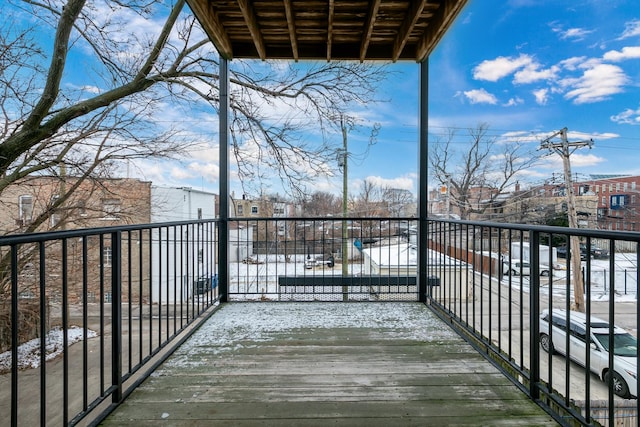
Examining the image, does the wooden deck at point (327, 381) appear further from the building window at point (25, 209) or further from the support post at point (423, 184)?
the building window at point (25, 209)

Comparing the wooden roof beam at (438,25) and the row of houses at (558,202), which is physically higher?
the wooden roof beam at (438,25)

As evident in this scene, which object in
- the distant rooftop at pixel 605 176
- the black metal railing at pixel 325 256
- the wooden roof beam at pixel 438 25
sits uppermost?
the wooden roof beam at pixel 438 25

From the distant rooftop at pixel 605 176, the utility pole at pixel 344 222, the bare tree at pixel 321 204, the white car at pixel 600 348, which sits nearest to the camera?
the white car at pixel 600 348

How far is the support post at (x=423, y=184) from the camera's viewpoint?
3.32 metres

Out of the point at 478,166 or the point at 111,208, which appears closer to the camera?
the point at 111,208

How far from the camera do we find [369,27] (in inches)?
115

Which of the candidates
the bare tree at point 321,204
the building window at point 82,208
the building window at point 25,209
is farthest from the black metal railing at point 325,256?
the building window at point 25,209

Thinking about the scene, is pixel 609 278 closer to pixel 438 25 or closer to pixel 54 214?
pixel 438 25

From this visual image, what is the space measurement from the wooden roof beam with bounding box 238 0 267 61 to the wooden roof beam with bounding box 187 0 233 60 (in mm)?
276

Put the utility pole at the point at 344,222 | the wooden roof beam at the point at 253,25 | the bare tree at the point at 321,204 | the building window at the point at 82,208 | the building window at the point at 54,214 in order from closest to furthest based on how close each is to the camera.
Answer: the wooden roof beam at the point at 253,25, the utility pole at the point at 344,222, the bare tree at the point at 321,204, the building window at the point at 54,214, the building window at the point at 82,208

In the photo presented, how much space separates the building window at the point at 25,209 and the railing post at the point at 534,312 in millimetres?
7416

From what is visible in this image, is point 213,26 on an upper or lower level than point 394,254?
upper

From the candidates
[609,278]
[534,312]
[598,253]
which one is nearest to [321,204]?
[534,312]

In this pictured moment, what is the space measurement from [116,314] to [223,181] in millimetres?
1860
